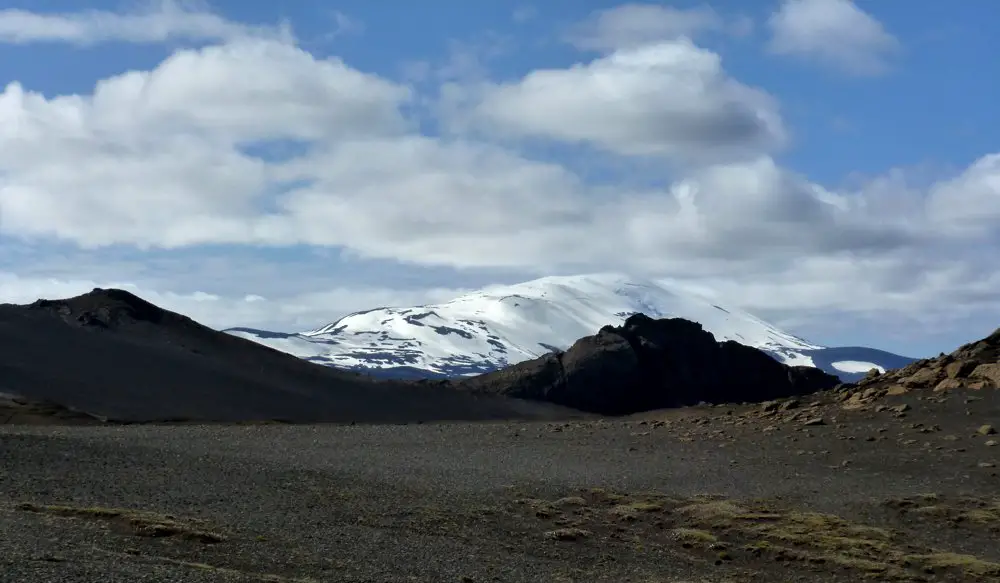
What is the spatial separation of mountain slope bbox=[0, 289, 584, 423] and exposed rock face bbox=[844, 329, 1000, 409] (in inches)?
1150

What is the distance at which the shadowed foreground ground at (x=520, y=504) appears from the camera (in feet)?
59.2

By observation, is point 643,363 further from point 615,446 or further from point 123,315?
point 615,446

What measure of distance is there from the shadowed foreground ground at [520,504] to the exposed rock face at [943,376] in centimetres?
117

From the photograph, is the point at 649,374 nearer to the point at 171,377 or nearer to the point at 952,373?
the point at 171,377

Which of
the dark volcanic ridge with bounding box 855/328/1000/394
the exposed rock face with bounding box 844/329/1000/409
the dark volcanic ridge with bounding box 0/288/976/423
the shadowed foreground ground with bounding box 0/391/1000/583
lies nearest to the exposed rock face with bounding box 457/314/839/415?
the dark volcanic ridge with bounding box 0/288/976/423

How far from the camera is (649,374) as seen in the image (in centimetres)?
7525

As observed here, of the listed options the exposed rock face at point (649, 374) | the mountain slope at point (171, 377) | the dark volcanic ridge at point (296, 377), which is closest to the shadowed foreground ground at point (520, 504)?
the mountain slope at point (171, 377)

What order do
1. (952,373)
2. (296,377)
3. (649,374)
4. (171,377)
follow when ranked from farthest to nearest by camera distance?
(649,374) → (296,377) → (171,377) → (952,373)

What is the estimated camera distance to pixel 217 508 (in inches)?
842

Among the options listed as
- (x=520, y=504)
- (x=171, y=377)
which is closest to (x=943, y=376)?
(x=520, y=504)

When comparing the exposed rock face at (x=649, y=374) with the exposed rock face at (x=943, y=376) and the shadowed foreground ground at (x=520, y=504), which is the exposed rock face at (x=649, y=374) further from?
the shadowed foreground ground at (x=520, y=504)

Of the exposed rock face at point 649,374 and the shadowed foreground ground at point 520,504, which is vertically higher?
the exposed rock face at point 649,374

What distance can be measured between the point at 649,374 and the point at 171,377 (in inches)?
1178

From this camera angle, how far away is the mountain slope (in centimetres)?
5806
